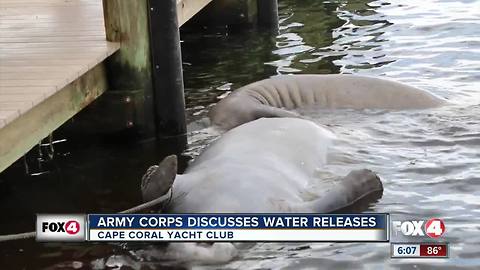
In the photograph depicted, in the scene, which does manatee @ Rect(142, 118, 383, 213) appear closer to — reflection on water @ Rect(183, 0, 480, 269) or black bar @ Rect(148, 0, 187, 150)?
reflection on water @ Rect(183, 0, 480, 269)

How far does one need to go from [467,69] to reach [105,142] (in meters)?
4.22

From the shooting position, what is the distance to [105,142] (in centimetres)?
791

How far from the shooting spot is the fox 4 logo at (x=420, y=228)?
575 cm

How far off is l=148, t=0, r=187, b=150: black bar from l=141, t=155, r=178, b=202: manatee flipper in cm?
195

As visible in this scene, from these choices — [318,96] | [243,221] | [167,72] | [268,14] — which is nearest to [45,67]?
[167,72]

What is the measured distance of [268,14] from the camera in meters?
12.8

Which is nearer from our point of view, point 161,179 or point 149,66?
point 161,179

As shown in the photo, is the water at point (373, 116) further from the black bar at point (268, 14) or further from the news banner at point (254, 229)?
the black bar at point (268, 14)

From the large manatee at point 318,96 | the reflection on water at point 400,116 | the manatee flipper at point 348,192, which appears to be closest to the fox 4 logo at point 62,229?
the reflection on water at point 400,116

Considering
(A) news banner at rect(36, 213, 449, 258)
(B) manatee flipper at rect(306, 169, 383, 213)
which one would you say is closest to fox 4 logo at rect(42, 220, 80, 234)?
(A) news banner at rect(36, 213, 449, 258)

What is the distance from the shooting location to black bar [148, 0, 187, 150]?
7625mm

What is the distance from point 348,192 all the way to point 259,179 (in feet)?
1.99

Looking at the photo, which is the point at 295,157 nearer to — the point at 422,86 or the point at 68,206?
the point at 68,206

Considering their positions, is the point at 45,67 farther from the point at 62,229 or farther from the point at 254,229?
the point at 254,229
